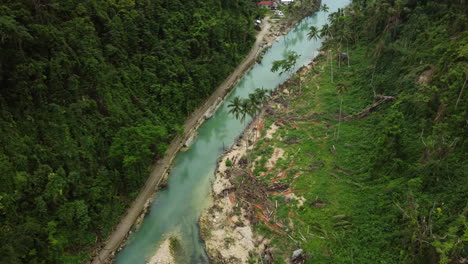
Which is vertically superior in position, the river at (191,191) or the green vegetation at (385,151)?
the green vegetation at (385,151)

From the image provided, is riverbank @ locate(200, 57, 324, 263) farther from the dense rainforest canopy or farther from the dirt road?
the dense rainforest canopy

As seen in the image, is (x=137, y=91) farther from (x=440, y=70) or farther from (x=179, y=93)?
(x=440, y=70)

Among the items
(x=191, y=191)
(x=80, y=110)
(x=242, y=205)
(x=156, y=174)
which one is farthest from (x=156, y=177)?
(x=80, y=110)

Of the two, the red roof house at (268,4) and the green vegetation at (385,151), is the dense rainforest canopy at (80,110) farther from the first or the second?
the red roof house at (268,4)

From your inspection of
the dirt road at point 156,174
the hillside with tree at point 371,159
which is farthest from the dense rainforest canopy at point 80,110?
the hillside with tree at point 371,159

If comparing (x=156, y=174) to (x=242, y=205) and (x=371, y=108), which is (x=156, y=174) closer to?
(x=242, y=205)

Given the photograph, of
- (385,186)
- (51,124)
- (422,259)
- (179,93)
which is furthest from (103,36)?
(422,259)

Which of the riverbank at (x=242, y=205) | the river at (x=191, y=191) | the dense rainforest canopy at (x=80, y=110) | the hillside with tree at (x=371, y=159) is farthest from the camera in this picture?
the river at (x=191, y=191)
